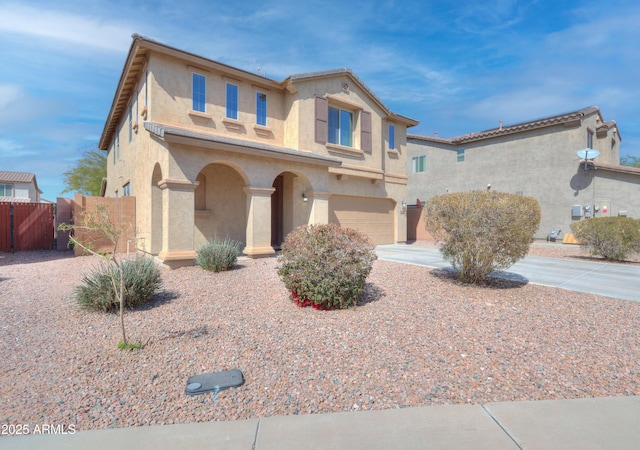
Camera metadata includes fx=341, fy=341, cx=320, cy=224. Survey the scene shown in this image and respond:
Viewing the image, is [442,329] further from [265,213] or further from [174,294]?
[265,213]

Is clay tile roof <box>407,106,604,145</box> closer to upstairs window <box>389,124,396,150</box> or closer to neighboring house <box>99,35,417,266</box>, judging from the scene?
neighboring house <box>99,35,417,266</box>

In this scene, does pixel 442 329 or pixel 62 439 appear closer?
pixel 62 439

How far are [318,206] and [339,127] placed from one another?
4.49 meters

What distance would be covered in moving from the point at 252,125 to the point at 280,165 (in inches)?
99.2

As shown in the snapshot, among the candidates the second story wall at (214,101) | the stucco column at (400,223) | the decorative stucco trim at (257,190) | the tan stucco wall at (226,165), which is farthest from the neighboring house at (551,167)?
the decorative stucco trim at (257,190)

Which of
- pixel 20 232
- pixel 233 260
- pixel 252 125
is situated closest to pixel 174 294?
pixel 233 260

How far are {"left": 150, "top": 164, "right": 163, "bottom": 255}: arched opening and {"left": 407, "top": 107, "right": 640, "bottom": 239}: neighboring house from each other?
1802 centimetres

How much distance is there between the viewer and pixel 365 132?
16.1 m

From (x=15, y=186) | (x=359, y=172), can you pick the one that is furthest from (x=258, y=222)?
(x=15, y=186)

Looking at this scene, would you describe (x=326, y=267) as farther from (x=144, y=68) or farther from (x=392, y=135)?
(x=392, y=135)

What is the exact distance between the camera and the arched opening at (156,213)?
11.3 m

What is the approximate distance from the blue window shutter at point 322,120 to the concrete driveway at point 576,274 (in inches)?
231

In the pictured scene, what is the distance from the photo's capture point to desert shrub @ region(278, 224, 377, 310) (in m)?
5.89

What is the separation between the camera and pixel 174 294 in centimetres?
710
